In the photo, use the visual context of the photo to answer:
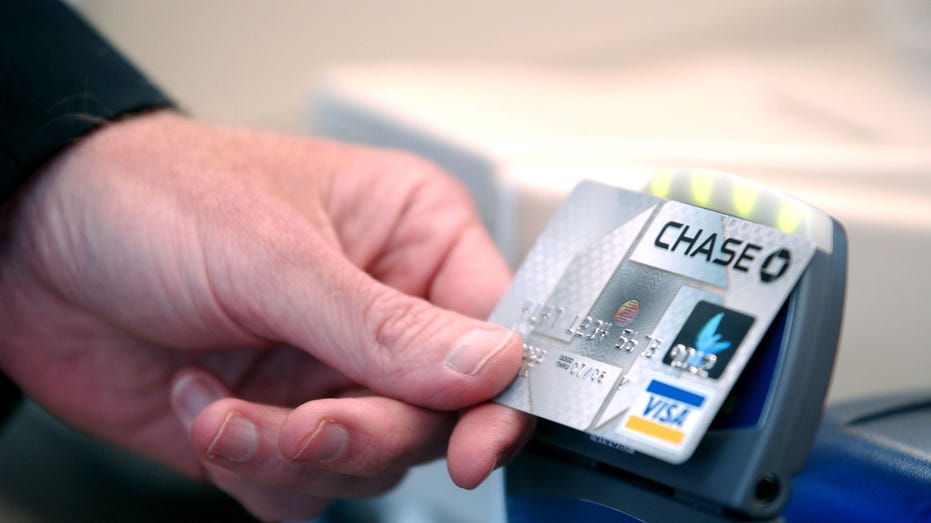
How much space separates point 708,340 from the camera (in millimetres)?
437

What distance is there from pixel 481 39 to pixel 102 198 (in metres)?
0.85

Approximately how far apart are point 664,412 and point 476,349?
0.33 ft

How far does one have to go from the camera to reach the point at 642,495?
1.51ft

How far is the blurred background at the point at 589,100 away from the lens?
69 cm

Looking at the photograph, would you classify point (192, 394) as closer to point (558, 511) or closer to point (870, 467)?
point (558, 511)

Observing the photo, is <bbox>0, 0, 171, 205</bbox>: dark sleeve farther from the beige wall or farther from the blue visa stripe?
the beige wall

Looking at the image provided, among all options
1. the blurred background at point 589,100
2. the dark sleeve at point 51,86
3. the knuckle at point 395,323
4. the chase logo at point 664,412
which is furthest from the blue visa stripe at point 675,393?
the dark sleeve at point 51,86

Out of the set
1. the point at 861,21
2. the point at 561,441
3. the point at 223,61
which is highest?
the point at 861,21

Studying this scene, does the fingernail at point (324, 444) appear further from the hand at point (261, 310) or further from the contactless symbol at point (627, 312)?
the contactless symbol at point (627, 312)

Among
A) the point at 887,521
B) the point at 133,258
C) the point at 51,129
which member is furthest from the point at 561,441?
the point at 51,129

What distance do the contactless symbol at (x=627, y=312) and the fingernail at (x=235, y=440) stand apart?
0.21 meters

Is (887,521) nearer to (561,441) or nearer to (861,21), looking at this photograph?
(561,441)

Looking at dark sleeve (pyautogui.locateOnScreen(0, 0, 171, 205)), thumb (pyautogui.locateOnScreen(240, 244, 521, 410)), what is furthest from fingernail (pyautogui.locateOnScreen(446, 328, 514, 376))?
dark sleeve (pyautogui.locateOnScreen(0, 0, 171, 205))

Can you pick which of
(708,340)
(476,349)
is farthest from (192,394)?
(708,340)
